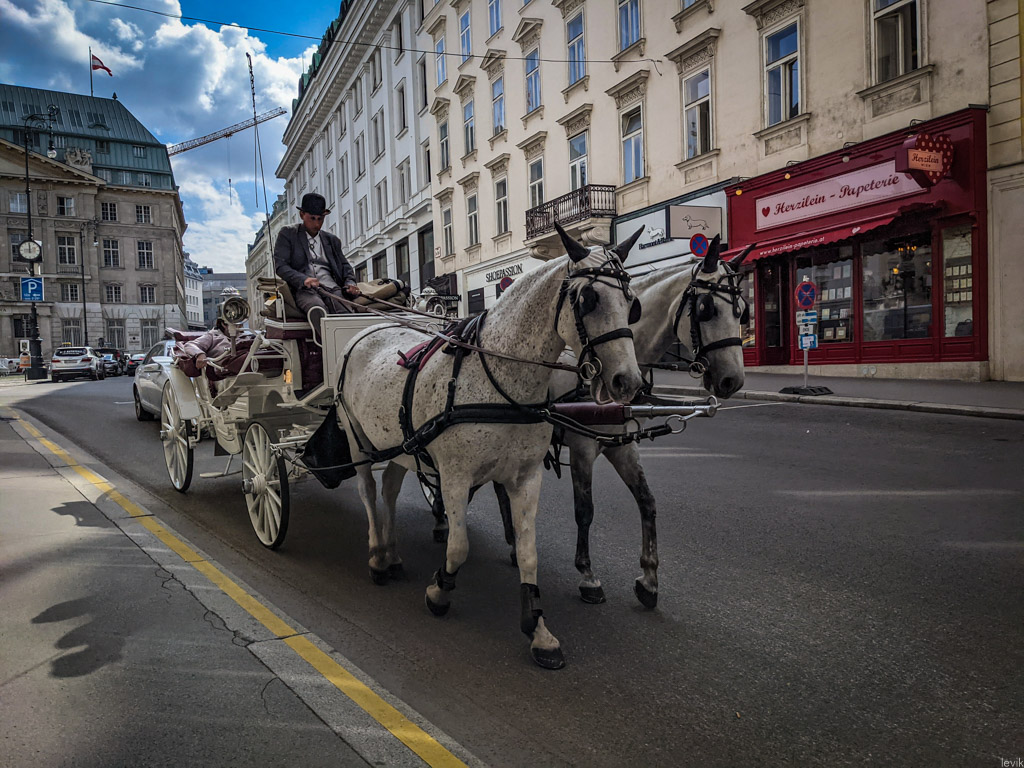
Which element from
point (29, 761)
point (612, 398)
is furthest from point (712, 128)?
point (29, 761)

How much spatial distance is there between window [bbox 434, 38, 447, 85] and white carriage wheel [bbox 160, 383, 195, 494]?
27262 mm

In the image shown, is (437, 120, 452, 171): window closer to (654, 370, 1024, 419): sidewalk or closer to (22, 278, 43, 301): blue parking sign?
(22, 278, 43, 301): blue parking sign

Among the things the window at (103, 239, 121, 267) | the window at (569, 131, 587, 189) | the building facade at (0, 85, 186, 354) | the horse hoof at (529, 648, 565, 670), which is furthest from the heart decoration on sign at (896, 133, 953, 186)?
the window at (103, 239, 121, 267)

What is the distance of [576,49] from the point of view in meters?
23.0

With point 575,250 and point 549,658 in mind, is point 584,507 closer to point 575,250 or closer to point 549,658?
point 549,658

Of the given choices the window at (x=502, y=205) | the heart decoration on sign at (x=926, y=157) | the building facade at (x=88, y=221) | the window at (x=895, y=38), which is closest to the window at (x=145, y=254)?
the building facade at (x=88, y=221)

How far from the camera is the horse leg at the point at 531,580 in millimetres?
3178

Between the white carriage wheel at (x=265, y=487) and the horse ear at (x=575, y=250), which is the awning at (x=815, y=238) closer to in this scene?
the white carriage wheel at (x=265, y=487)

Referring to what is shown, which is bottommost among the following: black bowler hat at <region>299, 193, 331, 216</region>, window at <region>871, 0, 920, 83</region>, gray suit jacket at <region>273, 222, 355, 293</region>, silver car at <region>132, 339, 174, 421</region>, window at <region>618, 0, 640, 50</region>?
silver car at <region>132, 339, 174, 421</region>

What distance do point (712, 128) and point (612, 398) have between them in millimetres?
17753

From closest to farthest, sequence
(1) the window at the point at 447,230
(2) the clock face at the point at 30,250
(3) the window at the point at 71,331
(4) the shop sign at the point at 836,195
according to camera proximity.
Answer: (4) the shop sign at the point at 836,195 < (2) the clock face at the point at 30,250 < (1) the window at the point at 447,230 < (3) the window at the point at 71,331

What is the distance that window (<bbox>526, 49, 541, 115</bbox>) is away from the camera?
24781 millimetres

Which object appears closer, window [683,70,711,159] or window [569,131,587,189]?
window [683,70,711,159]

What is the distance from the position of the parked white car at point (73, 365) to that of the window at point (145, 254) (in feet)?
119
